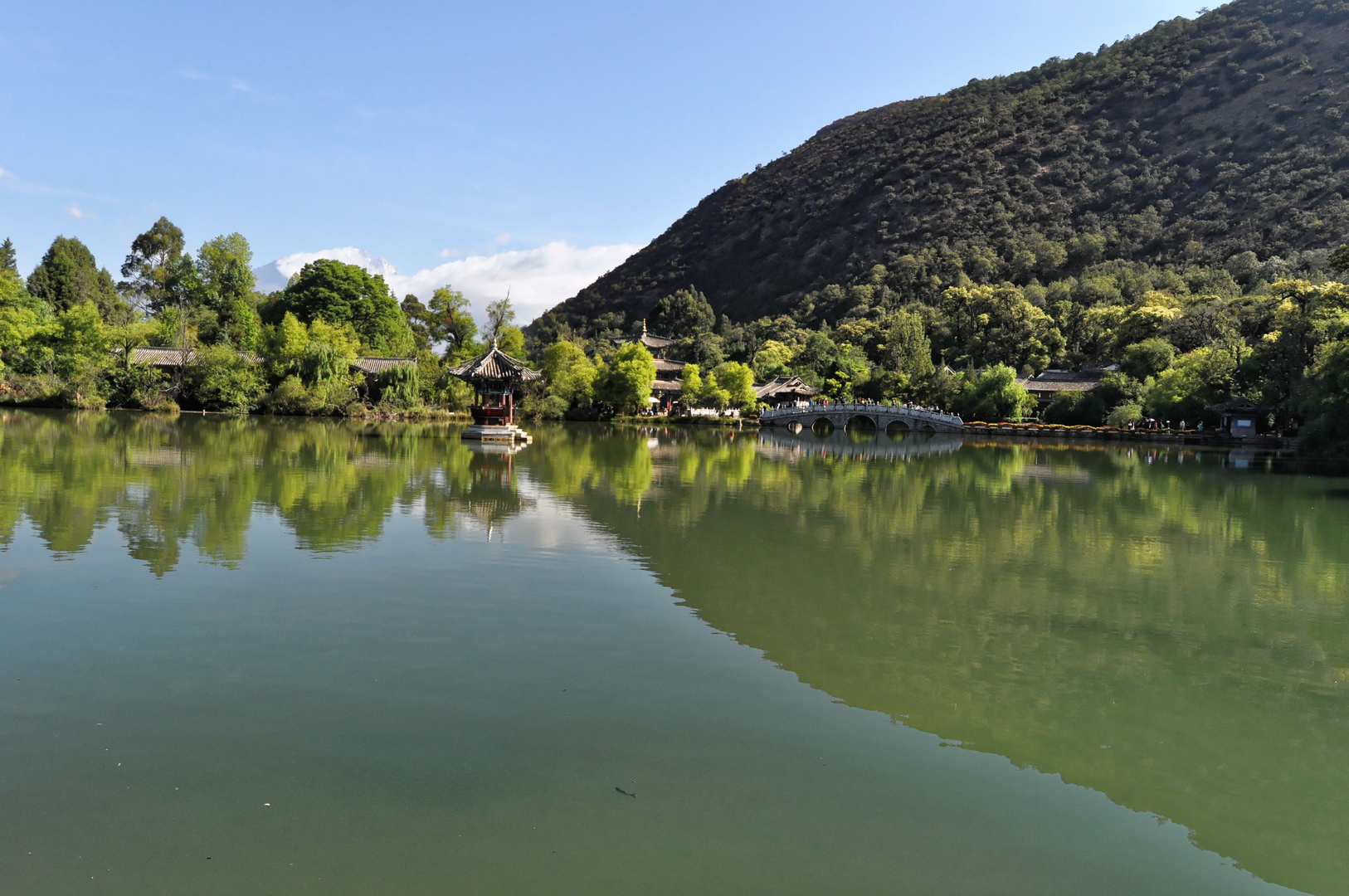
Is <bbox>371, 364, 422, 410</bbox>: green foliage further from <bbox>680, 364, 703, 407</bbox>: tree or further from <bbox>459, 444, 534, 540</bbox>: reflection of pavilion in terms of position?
<bbox>459, 444, 534, 540</bbox>: reflection of pavilion

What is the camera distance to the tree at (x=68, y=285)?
6028 centimetres

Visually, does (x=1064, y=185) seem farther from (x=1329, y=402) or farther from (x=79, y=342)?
(x=79, y=342)

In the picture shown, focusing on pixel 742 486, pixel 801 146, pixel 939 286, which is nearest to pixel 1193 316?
pixel 939 286

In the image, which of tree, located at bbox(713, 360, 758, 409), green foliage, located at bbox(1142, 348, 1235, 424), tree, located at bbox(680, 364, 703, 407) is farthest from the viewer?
tree, located at bbox(680, 364, 703, 407)

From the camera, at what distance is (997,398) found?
51531mm

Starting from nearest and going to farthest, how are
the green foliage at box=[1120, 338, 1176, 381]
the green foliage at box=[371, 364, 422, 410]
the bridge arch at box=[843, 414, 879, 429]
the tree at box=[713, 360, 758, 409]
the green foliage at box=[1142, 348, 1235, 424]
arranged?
the green foliage at box=[1142, 348, 1235, 424] < the green foliage at box=[371, 364, 422, 410] < the green foliage at box=[1120, 338, 1176, 381] < the tree at box=[713, 360, 758, 409] < the bridge arch at box=[843, 414, 879, 429]

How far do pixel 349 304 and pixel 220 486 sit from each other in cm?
4584

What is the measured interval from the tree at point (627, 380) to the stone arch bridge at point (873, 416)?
803 centimetres

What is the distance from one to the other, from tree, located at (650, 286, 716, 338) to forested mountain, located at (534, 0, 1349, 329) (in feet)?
39.2

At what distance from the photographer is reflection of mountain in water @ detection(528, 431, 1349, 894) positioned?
16.7 ft

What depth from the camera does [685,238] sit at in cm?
14050

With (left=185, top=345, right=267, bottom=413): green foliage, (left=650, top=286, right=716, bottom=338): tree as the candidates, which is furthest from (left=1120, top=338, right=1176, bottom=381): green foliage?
(left=185, top=345, right=267, bottom=413): green foliage

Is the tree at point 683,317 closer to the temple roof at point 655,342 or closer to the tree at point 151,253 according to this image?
the temple roof at point 655,342

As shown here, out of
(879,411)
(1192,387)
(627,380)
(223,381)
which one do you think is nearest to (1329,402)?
(1192,387)
